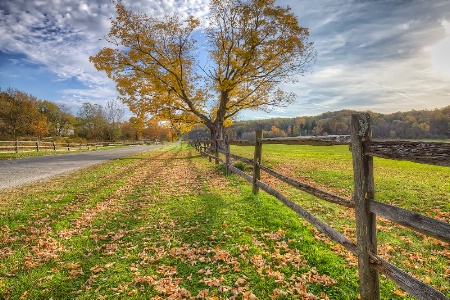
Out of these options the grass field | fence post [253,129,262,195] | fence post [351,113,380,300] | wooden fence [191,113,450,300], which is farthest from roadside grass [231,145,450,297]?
fence post [253,129,262,195]

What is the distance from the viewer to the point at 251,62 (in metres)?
19.4

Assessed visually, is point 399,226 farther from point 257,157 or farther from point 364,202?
point 364,202

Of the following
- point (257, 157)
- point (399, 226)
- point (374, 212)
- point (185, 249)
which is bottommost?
point (399, 226)

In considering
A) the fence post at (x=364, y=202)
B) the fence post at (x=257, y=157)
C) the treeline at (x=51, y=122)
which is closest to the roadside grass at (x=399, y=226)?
the fence post at (x=364, y=202)

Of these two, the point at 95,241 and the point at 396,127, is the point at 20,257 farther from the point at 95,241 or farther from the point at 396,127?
the point at 396,127

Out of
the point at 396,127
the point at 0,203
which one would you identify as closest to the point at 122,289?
the point at 0,203

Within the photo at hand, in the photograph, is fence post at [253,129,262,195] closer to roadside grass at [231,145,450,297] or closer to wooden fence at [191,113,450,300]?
roadside grass at [231,145,450,297]

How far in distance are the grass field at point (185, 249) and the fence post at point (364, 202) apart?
470mm

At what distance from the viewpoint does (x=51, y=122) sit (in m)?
65.5

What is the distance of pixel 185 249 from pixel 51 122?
7618 cm

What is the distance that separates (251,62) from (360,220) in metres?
18.1

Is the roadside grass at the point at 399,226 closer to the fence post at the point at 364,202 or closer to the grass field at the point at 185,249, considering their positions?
the grass field at the point at 185,249

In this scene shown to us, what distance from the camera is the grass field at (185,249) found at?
12.0ft

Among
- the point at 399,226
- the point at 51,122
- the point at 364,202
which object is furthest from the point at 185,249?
the point at 51,122
